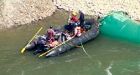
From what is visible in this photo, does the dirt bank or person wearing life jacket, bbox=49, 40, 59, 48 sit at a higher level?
the dirt bank

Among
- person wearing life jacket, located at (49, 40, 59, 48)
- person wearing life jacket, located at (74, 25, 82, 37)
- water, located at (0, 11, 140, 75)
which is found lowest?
water, located at (0, 11, 140, 75)

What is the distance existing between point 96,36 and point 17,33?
528 cm

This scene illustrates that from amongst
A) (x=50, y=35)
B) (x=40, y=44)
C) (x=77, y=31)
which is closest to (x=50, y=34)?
(x=50, y=35)

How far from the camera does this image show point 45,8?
31469 mm

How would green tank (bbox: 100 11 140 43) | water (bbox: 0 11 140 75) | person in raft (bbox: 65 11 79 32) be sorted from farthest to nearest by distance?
person in raft (bbox: 65 11 79 32), green tank (bbox: 100 11 140 43), water (bbox: 0 11 140 75)

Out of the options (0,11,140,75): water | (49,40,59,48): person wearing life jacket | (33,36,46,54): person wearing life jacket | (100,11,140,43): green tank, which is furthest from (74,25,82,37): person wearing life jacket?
(33,36,46,54): person wearing life jacket

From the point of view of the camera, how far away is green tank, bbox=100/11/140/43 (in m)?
26.6

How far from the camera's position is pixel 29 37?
2794 cm

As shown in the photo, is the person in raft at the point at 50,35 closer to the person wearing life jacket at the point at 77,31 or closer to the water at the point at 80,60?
the water at the point at 80,60

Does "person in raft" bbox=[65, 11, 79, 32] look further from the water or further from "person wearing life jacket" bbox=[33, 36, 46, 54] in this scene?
"person wearing life jacket" bbox=[33, 36, 46, 54]

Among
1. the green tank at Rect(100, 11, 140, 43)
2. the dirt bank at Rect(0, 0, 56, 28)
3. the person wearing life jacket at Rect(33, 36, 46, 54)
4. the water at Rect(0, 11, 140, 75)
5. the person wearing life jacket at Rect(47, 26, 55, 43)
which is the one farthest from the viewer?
the dirt bank at Rect(0, 0, 56, 28)

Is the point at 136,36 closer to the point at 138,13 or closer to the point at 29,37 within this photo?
the point at 138,13

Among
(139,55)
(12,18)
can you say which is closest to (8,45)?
(12,18)

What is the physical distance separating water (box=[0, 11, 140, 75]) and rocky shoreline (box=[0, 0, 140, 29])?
2710 millimetres
